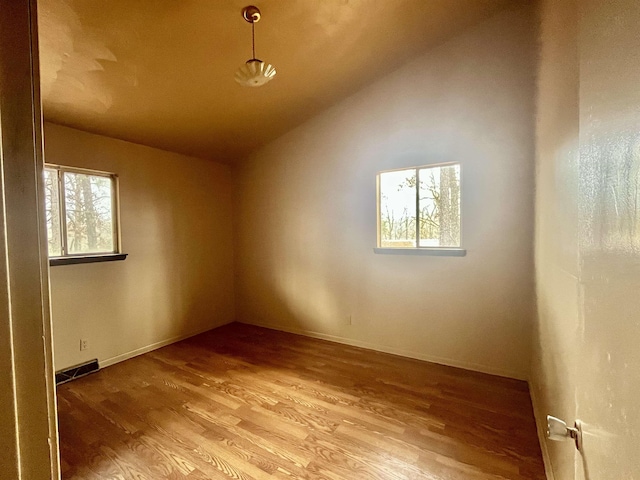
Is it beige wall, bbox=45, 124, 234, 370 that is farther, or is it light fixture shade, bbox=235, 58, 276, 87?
beige wall, bbox=45, 124, 234, 370

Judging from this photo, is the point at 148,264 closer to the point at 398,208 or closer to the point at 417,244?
the point at 398,208

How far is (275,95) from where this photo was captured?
293cm

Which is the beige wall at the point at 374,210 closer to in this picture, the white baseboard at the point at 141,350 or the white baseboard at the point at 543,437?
the white baseboard at the point at 543,437

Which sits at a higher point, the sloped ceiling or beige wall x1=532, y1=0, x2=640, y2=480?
the sloped ceiling

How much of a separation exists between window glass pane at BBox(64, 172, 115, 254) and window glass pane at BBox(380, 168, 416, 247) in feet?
9.61

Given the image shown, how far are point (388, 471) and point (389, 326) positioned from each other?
1.62 meters

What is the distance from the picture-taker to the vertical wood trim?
0.34m

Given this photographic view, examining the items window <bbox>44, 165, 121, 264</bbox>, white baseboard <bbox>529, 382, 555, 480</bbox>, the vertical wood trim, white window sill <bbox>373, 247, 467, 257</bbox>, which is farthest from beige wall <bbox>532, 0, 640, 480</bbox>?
window <bbox>44, 165, 121, 264</bbox>

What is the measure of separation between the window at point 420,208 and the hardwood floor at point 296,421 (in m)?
1.24

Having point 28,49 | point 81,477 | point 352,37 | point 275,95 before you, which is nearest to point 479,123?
point 352,37

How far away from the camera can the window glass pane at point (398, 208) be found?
309 cm

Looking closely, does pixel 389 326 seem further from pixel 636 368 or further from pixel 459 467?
pixel 636 368

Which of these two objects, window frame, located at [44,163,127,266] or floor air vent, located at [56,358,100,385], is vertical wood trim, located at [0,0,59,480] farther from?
floor air vent, located at [56,358,100,385]

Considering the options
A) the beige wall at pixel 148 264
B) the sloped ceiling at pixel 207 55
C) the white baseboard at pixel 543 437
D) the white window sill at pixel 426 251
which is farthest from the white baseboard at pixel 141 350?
the white baseboard at pixel 543 437
